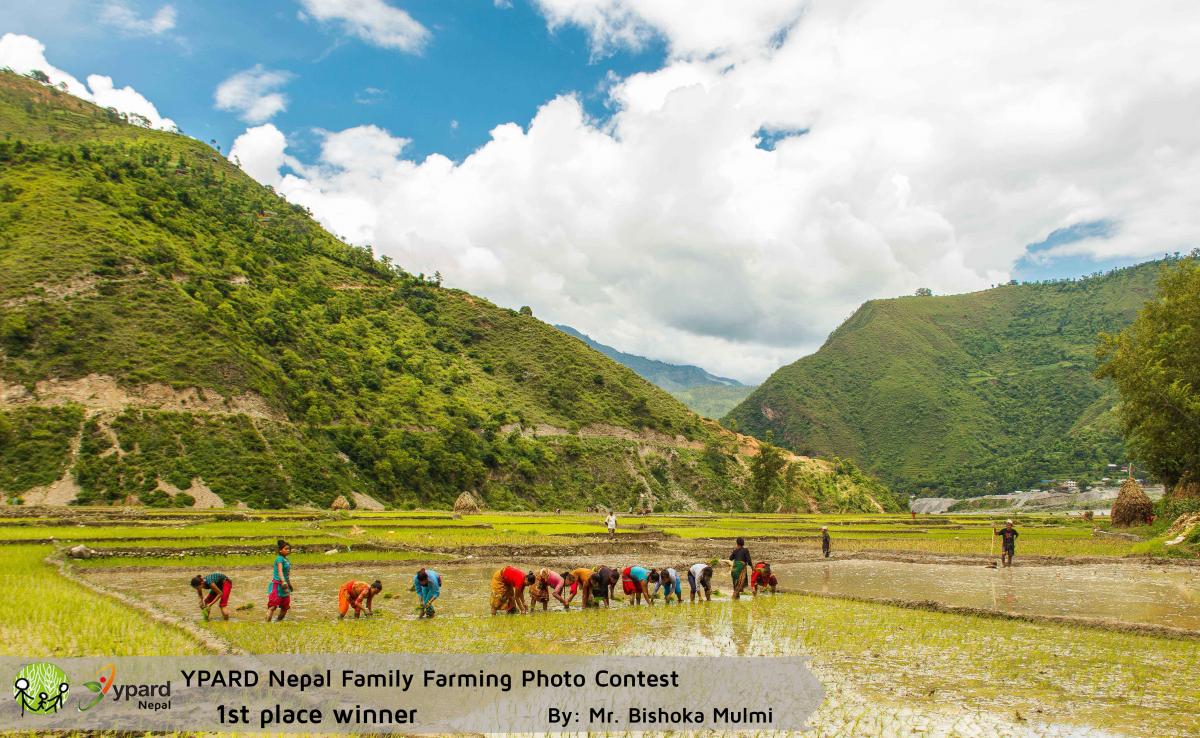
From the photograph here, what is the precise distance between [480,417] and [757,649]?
84.2 m

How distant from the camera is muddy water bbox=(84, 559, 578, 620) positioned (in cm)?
1741

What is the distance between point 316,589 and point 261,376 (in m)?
57.8

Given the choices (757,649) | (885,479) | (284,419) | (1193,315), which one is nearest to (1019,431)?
(885,479)

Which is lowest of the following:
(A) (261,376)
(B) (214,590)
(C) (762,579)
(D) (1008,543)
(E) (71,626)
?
(C) (762,579)

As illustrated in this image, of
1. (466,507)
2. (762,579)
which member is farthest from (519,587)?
(466,507)

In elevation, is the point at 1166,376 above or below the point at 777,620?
above

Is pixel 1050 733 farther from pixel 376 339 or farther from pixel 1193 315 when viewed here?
pixel 376 339

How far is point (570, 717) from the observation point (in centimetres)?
845

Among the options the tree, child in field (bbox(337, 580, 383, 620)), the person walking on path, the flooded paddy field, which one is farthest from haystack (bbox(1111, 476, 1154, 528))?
child in field (bbox(337, 580, 383, 620))

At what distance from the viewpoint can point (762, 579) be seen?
2147cm

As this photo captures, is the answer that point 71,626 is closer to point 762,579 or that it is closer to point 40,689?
point 40,689

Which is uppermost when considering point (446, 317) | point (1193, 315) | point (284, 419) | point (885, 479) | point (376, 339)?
point (446, 317)

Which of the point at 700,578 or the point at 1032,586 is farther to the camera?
the point at 1032,586

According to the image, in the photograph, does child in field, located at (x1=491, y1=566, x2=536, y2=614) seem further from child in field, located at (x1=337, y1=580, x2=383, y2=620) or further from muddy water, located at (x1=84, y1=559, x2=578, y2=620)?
child in field, located at (x1=337, y1=580, x2=383, y2=620)
